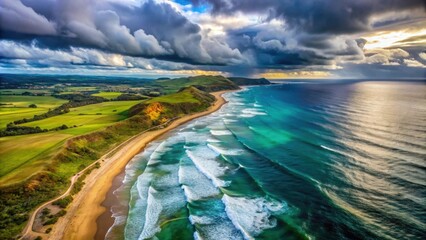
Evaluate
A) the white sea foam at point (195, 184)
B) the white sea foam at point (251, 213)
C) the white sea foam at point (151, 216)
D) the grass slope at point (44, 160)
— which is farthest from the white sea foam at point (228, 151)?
the grass slope at point (44, 160)

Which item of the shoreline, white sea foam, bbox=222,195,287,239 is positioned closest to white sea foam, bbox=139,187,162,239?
the shoreline

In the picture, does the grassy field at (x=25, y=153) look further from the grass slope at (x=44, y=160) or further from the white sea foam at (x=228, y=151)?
the white sea foam at (x=228, y=151)

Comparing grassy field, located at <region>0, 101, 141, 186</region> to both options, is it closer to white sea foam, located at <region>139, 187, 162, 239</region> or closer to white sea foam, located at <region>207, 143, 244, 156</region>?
white sea foam, located at <region>139, 187, 162, 239</region>

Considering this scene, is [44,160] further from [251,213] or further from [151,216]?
[251,213]

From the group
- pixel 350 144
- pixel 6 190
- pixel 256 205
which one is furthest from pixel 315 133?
pixel 6 190

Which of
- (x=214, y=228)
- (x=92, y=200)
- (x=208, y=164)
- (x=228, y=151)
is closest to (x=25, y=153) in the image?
(x=92, y=200)
